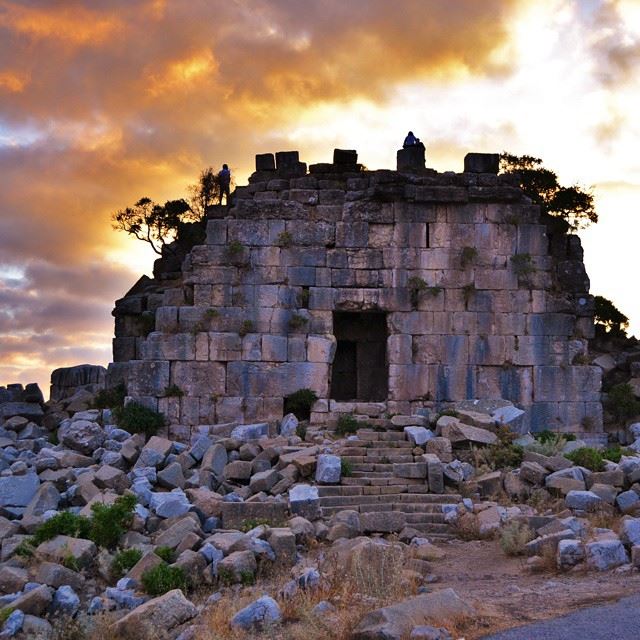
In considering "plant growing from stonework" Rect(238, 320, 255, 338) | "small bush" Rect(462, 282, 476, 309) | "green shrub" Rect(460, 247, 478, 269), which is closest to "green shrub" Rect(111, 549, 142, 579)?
"plant growing from stonework" Rect(238, 320, 255, 338)

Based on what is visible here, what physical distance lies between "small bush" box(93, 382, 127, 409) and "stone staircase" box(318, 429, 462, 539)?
602 centimetres

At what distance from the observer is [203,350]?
2233cm

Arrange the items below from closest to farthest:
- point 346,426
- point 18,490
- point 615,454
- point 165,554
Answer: point 165,554 → point 18,490 → point 615,454 → point 346,426

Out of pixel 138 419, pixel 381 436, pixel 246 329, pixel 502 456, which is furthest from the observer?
pixel 246 329

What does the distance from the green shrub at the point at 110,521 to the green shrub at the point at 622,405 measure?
43.8 feet

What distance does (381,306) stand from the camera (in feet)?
74.9

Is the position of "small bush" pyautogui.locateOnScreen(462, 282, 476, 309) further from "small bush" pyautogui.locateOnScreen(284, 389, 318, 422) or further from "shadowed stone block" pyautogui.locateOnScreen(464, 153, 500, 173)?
"small bush" pyautogui.locateOnScreen(284, 389, 318, 422)

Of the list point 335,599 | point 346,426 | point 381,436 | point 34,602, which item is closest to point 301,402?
point 346,426

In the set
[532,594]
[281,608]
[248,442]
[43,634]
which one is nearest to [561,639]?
[532,594]

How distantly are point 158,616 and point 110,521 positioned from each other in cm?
384

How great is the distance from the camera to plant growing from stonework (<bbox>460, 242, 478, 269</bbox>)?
75.6ft

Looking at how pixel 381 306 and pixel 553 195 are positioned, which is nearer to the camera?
pixel 381 306

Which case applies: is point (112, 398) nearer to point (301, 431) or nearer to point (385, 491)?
point (301, 431)

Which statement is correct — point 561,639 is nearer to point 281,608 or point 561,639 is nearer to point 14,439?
point 281,608
